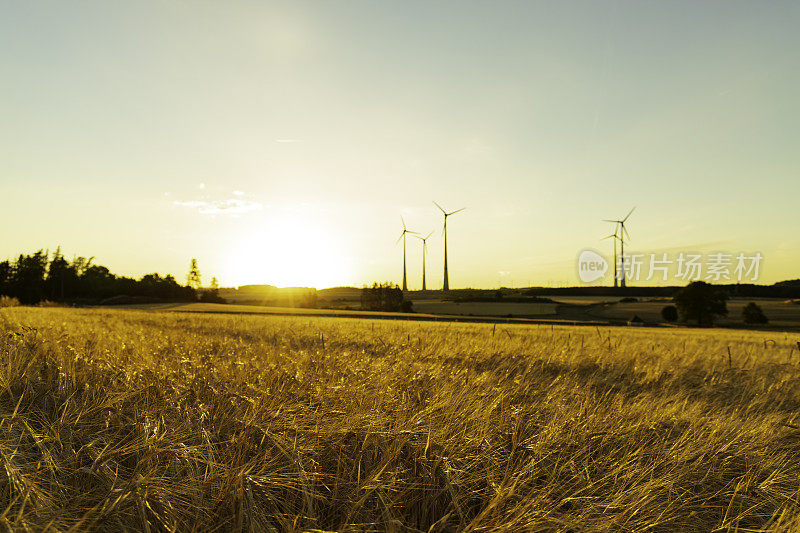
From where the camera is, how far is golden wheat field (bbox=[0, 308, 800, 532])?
2145mm

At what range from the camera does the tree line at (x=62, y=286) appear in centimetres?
10456

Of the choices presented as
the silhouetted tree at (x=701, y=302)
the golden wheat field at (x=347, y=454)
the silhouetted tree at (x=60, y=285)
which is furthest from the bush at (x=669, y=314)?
the silhouetted tree at (x=60, y=285)

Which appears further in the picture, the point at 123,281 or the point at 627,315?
the point at 123,281

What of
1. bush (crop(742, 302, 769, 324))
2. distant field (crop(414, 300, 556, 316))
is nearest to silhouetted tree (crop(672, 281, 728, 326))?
bush (crop(742, 302, 769, 324))

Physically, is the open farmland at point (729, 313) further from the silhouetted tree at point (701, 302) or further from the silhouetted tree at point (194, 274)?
the silhouetted tree at point (194, 274)

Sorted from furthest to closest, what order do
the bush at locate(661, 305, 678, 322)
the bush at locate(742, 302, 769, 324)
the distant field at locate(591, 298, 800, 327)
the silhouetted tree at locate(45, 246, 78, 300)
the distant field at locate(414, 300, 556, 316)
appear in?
the silhouetted tree at locate(45, 246, 78, 300) < the bush at locate(661, 305, 678, 322) < the distant field at locate(591, 298, 800, 327) < the distant field at locate(414, 300, 556, 316) < the bush at locate(742, 302, 769, 324)

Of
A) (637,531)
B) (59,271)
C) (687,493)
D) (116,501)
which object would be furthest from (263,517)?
(59,271)

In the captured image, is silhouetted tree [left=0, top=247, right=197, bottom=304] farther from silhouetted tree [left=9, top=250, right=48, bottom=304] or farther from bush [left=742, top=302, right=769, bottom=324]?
bush [left=742, top=302, right=769, bottom=324]

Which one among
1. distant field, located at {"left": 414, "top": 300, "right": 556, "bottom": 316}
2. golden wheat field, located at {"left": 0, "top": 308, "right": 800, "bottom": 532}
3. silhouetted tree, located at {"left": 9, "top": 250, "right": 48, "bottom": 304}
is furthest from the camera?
silhouetted tree, located at {"left": 9, "top": 250, "right": 48, "bottom": 304}

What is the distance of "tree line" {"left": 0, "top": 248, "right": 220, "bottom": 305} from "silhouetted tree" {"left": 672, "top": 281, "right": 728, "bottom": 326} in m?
96.7

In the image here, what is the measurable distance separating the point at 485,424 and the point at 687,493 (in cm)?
142

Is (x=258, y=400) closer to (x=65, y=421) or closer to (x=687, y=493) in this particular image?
(x=65, y=421)

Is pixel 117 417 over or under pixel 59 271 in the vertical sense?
under

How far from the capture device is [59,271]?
112938mm
